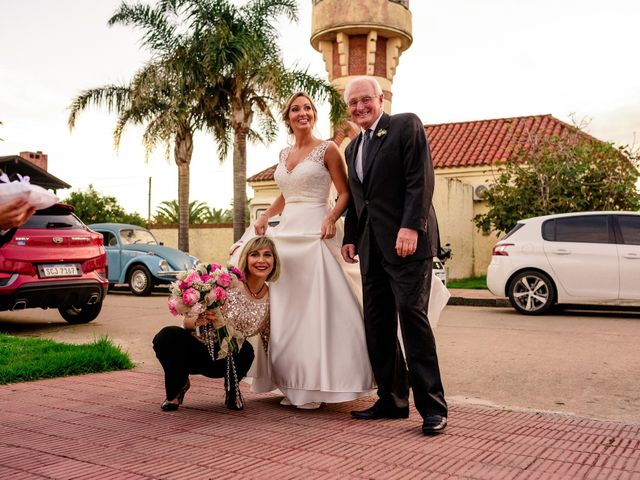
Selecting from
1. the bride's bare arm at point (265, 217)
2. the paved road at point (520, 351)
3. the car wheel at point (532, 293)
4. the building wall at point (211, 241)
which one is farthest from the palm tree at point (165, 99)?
the bride's bare arm at point (265, 217)

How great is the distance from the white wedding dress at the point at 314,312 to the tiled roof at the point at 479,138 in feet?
65.5

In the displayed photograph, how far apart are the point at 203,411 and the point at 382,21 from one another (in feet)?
74.4

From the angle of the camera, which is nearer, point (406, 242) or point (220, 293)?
point (406, 242)

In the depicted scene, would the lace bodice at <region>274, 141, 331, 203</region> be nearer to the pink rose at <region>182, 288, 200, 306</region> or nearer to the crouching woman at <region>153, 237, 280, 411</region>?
the crouching woman at <region>153, 237, 280, 411</region>

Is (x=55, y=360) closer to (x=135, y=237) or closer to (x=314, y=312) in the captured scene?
(x=314, y=312)

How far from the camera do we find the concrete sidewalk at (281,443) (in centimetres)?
314

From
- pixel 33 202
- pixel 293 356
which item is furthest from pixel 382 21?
pixel 33 202

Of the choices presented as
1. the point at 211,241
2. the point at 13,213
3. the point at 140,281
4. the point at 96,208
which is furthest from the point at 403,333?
the point at 96,208

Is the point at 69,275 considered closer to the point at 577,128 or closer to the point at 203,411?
the point at 203,411

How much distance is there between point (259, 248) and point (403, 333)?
1.20 metres

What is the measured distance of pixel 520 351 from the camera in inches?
290

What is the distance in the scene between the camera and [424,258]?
13.4ft

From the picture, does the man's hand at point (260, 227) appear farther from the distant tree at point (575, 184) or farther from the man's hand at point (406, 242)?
the distant tree at point (575, 184)

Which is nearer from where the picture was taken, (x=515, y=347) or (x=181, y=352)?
(x=181, y=352)
